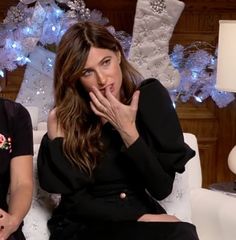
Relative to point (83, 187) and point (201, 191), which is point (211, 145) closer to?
point (201, 191)

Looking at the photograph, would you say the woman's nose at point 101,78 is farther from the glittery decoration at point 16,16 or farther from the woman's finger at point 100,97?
the glittery decoration at point 16,16

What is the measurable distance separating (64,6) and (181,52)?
2.26ft

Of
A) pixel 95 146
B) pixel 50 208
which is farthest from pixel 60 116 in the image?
pixel 50 208

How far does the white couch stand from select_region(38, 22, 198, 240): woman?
0.16 ft

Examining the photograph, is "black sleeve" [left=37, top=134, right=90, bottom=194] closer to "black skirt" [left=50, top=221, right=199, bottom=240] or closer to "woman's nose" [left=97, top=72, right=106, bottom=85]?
"black skirt" [left=50, top=221, right=199, bottom=240]

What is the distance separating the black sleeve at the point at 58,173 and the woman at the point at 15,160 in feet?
0.29

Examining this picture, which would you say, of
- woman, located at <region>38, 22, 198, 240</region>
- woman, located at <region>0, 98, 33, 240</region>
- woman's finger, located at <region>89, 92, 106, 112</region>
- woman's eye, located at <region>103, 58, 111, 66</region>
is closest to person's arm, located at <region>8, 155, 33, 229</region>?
woman, located at <region>0, 98, 33, 240</region>

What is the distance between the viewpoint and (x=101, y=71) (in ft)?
5.57

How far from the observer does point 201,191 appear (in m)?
2.12

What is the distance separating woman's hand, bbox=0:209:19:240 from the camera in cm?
148

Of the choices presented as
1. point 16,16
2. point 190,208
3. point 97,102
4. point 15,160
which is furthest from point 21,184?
point 16,16

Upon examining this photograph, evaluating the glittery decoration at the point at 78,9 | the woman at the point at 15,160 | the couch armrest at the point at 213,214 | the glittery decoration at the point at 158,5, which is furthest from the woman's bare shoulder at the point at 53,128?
the glittery decoration at the point at 158,5

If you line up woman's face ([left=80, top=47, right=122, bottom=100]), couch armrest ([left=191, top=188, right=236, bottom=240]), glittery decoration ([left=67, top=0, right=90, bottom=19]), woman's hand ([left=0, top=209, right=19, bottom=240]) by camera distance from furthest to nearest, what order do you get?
glittery decoration ([left=67, top=0, right=90, bottom=19])
couch armrest ([left=191, top=188, right=236, bottom=240])
woman's face ([left=80, top=47, right=122, bottom=100])
woman's hand ([left=0, top=209, right=19, bottom=240])

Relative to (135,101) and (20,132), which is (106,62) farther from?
(20,132)
